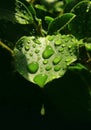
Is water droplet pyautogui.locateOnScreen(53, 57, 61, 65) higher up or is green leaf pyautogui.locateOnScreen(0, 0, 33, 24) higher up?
green leaf pyautogui.locateOnScreen(0, 0, 33, 24)

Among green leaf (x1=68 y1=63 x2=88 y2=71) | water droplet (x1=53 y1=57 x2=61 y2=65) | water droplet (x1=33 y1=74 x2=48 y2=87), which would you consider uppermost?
water droplet (x1=53 y1=57 x2=61 y2=65)

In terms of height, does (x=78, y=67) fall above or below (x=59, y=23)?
below

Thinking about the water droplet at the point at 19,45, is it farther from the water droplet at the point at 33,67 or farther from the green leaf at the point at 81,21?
the green leaf at the point at 81,21

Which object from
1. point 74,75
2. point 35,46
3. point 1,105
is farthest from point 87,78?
point 1,105

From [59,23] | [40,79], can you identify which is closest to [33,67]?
[40,79]

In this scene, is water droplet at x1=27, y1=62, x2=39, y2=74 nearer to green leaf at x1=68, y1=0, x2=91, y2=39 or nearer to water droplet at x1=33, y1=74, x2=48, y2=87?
water droplet at x1=33, y1=74, x2=48, y2=87

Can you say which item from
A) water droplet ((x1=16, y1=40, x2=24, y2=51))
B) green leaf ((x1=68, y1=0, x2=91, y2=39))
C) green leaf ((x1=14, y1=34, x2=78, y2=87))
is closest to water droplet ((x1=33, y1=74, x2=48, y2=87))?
green leaf ((x1=14, y1=34, x2=78, y2=87))

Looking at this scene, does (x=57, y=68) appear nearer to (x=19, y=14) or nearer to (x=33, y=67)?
(x=33, y=67)
